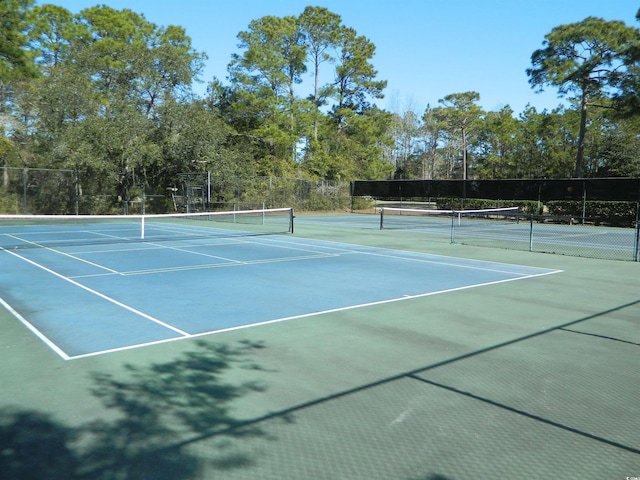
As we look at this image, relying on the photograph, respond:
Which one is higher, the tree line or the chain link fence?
the tree line

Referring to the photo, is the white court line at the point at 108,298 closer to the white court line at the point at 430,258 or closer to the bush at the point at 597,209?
the white court line at the point at 430,258

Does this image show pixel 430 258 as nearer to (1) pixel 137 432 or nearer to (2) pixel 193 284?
(2) pixel 193 284

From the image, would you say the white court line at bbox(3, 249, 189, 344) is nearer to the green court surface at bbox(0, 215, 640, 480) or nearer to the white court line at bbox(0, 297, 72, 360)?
the green court surface at bbox(0, 215, 640, 480)

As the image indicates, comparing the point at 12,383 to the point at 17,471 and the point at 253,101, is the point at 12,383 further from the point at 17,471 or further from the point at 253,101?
the point at 253,101

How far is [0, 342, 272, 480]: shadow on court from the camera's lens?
3.62 m

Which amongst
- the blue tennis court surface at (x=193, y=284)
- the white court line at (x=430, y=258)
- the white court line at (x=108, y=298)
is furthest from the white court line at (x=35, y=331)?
the white court line at (x=430, y=258)

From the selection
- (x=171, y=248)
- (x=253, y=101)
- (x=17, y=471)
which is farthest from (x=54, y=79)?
(x=17, y=471)

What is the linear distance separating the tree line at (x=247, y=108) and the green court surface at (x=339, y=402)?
2848cm

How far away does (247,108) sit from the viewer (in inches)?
1837

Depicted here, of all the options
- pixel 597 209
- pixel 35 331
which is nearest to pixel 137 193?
pixel 597 209

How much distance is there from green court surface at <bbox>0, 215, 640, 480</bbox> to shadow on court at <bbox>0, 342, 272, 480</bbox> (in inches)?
0.6

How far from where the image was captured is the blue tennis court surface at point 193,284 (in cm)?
739

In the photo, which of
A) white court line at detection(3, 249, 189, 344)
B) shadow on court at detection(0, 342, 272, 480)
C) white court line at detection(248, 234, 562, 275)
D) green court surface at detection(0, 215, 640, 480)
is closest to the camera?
shadow on court at detection(0, 342, 272, 480)

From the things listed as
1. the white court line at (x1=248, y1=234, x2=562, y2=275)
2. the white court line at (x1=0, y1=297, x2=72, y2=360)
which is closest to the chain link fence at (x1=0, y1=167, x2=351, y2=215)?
the white court line at (x1=248, y1=234, x2=562, y2=275)
